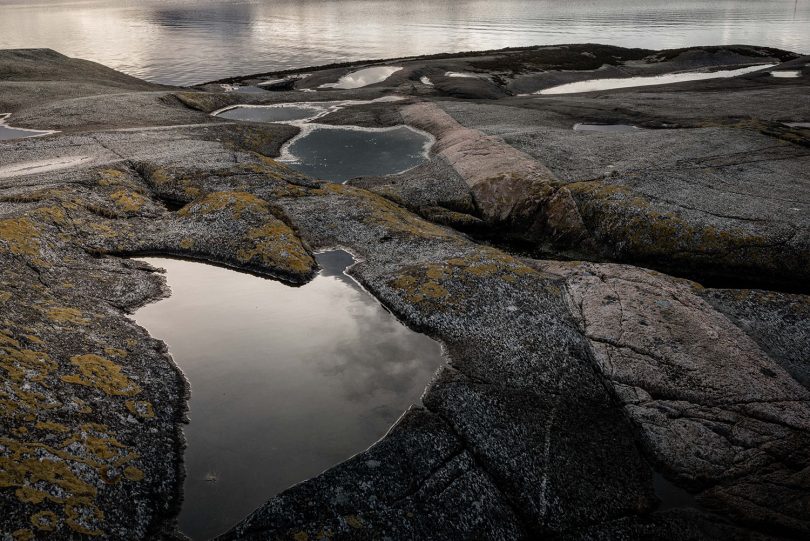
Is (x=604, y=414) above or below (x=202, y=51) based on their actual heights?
below

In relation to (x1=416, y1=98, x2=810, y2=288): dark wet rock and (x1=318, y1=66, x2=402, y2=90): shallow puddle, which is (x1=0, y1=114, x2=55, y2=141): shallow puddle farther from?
(x1=318, y1=66, x2=402, y2=90): shallow puddle

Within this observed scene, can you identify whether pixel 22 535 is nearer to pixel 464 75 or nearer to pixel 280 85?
pixel 280 85

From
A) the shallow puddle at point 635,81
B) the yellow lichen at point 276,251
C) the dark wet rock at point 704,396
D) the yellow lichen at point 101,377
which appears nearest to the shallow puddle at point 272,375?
the yellow lichen at point 276,251

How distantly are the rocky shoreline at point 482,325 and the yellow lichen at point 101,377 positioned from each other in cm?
3

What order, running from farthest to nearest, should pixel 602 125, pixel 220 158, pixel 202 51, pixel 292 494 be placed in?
pixel 202 51 < pixel 602 125 < pixel 220 158 < pixel 292 494

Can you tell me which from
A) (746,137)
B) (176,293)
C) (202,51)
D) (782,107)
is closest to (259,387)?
(176,293)

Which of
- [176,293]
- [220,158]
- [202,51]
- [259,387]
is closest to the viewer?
[259,387]

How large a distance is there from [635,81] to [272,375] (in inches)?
2317

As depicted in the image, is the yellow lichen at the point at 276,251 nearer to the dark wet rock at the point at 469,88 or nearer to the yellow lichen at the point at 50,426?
the yellow lichen at the point at 50,426

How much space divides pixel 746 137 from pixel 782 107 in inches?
566

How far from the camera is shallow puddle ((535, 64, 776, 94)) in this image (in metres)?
52.7

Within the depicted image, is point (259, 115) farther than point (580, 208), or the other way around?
point (259, 115)

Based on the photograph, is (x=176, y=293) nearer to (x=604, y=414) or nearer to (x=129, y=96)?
(x=604, y=414)

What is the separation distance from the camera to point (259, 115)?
33375mm
